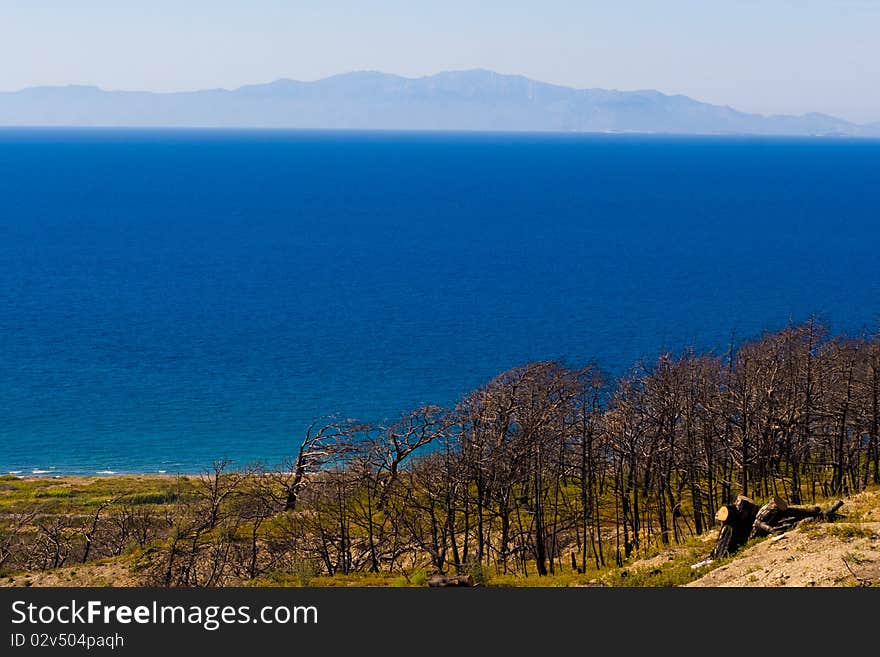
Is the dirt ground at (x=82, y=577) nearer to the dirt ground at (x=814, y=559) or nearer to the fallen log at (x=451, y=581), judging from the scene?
the fallen log at (x=451, y=581)

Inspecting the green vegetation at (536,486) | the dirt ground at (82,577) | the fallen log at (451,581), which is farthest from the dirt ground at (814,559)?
the dirt ground at (82,577)

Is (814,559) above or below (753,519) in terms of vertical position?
above

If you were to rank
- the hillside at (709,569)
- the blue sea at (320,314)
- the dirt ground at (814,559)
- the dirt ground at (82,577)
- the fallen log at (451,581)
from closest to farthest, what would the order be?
the dirt ground at (814,559) < the hillside at (709,569) < the fallen log at (451,581) < the dirt ground at (82,577) < the blue sea at (320,314)

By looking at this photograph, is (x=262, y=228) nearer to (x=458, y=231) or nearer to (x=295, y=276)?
(x=458, y=231)

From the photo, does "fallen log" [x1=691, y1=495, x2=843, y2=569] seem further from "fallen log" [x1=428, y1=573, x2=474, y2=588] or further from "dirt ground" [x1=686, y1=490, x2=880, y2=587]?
"fallen log" [x1=428, y1=573, x2=474, y2=588]

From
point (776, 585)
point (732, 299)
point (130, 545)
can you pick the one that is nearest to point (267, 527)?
point (130, 545)

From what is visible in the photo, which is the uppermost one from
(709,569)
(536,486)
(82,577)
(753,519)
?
(753,519)

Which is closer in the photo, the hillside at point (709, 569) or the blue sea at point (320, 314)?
the hillside at point (709, 569)

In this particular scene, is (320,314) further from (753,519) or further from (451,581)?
(753,519)

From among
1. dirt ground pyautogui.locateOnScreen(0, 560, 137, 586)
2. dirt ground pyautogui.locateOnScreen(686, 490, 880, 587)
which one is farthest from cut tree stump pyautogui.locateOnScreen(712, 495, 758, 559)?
dirt ground pyautogui.locateOnScreen(0, 560, 137, 586)

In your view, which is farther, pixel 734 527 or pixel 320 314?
pixel 320 314

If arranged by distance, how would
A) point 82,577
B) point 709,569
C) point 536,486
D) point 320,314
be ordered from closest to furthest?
point 709,569 < point 82,577 < point 536,486 < point 320,314

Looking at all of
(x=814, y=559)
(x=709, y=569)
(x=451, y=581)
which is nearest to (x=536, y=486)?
(x=451, y=581)

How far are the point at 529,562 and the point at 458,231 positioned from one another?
156 m
